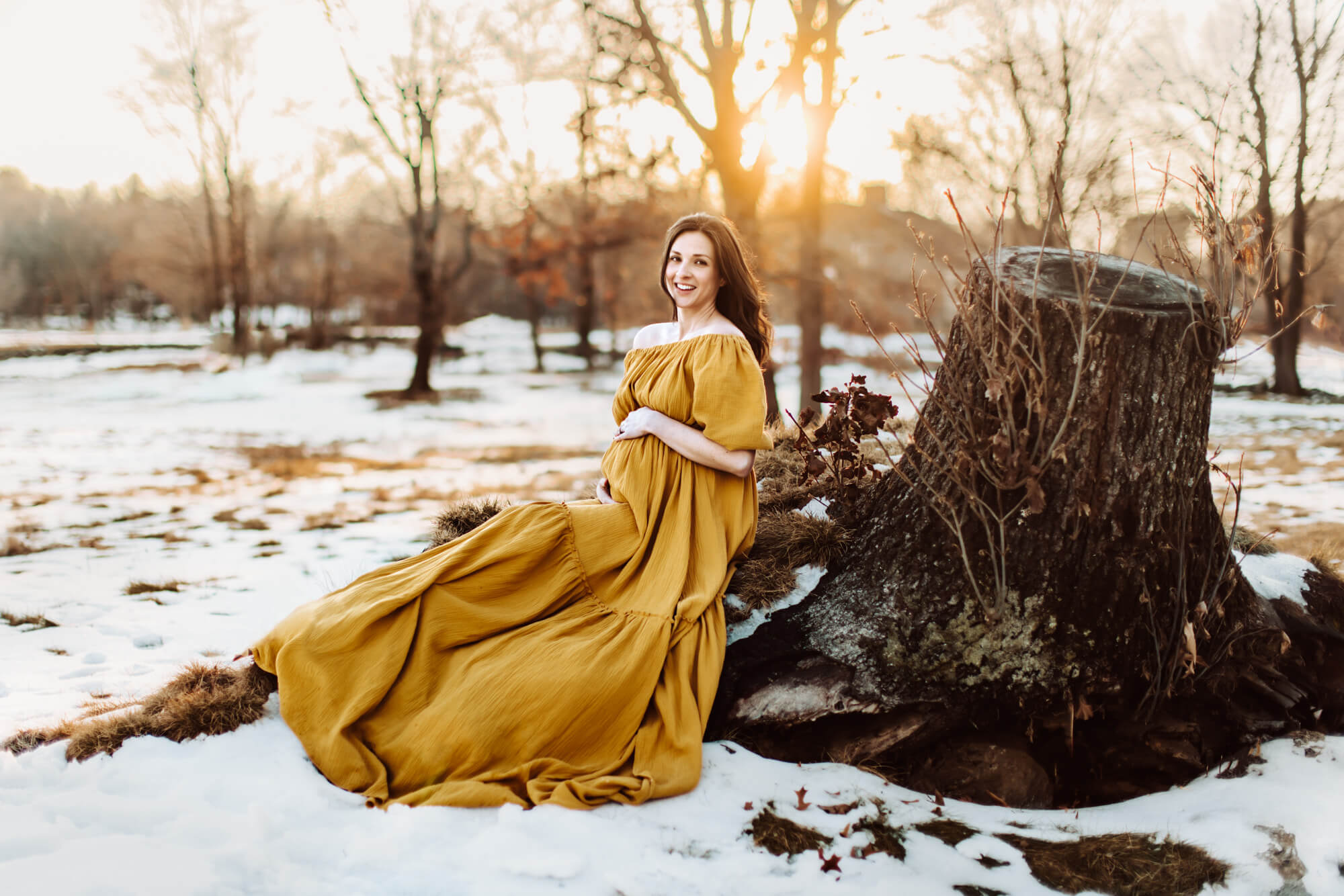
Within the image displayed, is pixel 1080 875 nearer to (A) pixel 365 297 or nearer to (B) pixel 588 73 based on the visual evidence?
(B) pixel 588 73

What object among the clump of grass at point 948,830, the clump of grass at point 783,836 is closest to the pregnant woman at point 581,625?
the clump of grass at point 783,836

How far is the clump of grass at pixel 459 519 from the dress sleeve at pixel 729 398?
4.71 feet

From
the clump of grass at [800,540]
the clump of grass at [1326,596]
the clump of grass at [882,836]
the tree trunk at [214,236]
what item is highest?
the tree trunk at [214,236]

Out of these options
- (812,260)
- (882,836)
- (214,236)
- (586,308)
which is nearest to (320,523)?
(882,836)

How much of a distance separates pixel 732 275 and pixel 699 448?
0.70 meters

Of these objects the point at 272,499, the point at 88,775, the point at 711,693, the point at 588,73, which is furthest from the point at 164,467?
the point at 711,693

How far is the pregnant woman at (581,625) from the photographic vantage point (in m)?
2.31

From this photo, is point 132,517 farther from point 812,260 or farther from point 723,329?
point 812,260

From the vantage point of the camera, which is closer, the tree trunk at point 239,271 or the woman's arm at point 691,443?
the woman's arm at point 691,443

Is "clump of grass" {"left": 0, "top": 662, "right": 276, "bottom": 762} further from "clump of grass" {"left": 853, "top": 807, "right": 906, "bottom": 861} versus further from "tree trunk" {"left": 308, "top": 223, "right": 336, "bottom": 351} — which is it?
"tree trunk" {"left": 308, "top": 223, "right": 336, "bottom": 351}

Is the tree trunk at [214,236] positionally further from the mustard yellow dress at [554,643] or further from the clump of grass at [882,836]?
the clump of grass at [882,836]

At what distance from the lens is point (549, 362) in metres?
27.3

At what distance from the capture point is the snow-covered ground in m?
1.93

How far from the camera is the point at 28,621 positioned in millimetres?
3893
